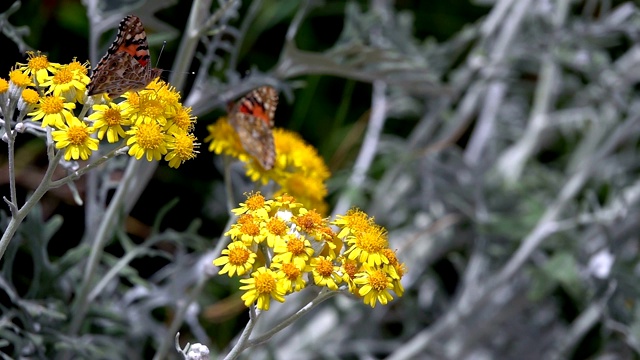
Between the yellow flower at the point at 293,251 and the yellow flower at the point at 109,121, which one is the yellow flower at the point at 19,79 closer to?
the yellow flower at the point at 109,121

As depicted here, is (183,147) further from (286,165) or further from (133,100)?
(286,165)

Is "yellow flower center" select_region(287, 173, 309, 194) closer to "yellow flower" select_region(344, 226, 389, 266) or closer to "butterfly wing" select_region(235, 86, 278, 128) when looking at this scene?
"butterfly wing" select_region(235, 86, 278, 128)

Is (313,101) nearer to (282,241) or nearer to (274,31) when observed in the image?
(274,31)

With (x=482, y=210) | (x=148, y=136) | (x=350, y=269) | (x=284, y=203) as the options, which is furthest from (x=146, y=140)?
(x=482, y=210)

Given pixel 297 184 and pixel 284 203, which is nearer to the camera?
pixel 284 203

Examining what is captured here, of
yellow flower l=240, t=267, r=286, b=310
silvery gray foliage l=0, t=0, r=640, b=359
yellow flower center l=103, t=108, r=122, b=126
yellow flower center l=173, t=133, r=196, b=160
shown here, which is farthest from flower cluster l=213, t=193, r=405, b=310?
silvery gray foliage l=0, t=0, r=640, b=359

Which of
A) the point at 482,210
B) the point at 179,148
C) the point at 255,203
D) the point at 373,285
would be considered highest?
the point at 179,148
